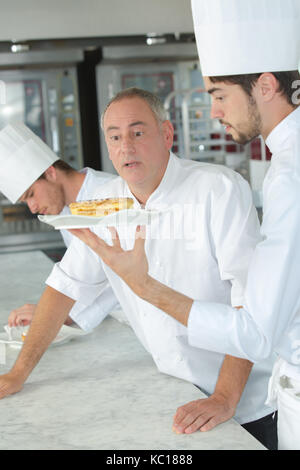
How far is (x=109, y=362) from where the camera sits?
5.42 feet

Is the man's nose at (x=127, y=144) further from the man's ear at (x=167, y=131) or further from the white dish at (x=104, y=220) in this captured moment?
the white dish at (x=104, y=220)

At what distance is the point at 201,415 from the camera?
1214 mm

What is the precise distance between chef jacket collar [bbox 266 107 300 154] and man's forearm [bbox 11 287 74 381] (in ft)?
2.72

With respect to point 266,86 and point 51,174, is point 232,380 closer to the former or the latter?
point 266,86

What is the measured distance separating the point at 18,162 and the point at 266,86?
149 cm

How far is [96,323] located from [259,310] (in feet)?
2.91

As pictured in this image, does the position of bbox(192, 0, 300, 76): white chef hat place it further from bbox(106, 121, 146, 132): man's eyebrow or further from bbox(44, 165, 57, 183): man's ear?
bbox(44, 165, 57, 183): man's ear

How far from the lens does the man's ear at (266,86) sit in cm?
116

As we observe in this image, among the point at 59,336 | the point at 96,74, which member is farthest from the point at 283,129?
the point at 96,74

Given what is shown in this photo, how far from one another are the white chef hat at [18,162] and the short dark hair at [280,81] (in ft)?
4.61

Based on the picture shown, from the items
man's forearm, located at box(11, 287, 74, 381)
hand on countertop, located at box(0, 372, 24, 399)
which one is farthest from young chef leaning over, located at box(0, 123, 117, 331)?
hand on countertop, located at box(0, 372, 24, 399)

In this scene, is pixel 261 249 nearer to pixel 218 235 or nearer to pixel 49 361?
pixel 218 235

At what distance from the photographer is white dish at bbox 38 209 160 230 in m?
1.13

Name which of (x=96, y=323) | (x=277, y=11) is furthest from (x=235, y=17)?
(x=96, y=323)
